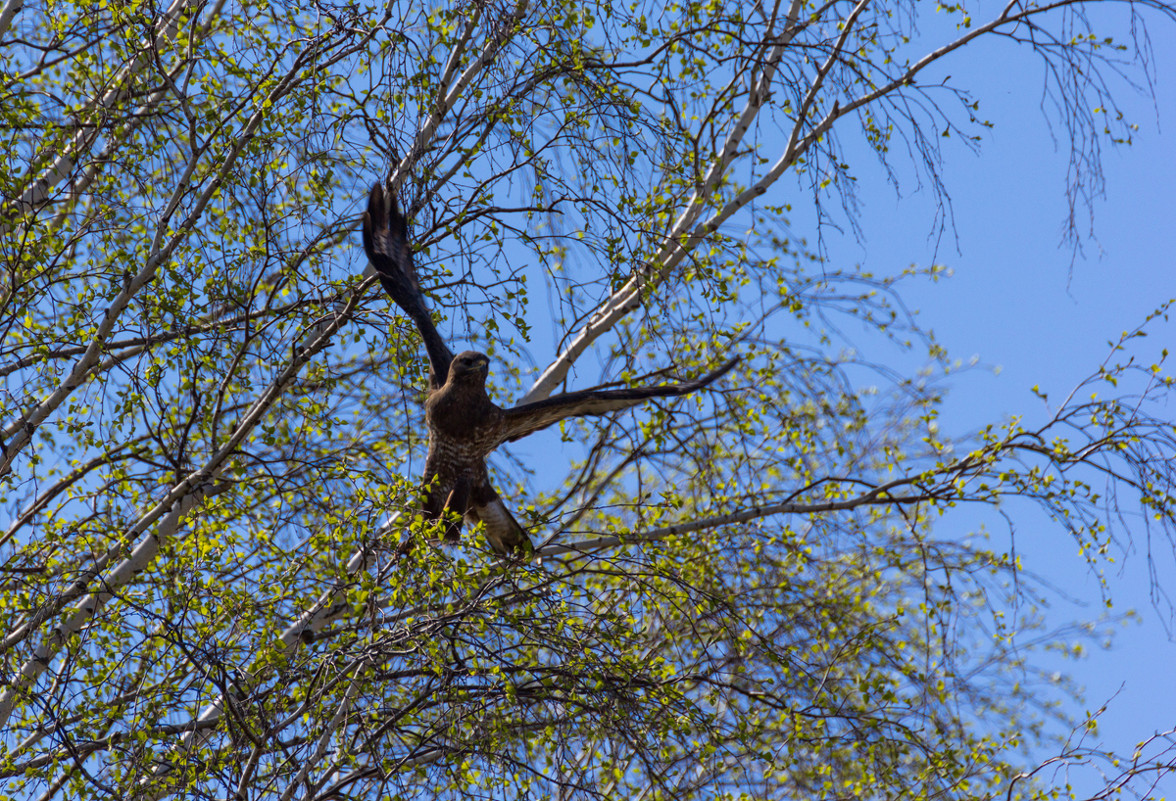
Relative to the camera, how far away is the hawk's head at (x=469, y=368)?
18.3 ft

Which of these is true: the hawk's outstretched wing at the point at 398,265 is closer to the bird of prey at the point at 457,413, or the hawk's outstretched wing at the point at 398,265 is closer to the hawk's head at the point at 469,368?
the bird of prey at the point at 457,413

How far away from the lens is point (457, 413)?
5691 mm

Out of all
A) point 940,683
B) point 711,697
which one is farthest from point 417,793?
point 940,683

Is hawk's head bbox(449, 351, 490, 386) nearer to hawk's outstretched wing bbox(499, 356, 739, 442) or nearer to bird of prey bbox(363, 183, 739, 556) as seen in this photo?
bird of prey bbox(363, 183, 739, 556)

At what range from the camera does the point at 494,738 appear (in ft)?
13.3

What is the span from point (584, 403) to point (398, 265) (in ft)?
4.10

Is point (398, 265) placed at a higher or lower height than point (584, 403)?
higher

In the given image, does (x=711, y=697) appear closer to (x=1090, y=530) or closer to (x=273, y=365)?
(x=1090, y=530)

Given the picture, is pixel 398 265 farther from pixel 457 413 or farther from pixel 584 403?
pixel 584 403

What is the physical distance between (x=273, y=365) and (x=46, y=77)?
3.31 meters

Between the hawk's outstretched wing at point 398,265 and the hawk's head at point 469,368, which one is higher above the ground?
the hawk's outstretched wing at point 398,265

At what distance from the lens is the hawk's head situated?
5.57 m

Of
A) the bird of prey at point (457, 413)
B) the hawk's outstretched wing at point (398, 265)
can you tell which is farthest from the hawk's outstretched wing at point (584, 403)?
the hawk's outstretched wing at point (398, 265)

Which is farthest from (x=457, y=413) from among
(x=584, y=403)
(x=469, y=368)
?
(x=584, y=403)
